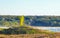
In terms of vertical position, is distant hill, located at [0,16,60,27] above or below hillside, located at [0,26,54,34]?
above

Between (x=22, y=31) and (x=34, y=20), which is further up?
(x=34, y=20)

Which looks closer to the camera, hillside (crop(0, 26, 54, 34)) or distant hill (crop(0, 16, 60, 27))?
hillside (crop(0, 26, 54, 34))

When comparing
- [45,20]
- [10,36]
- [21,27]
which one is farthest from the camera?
[45,20]

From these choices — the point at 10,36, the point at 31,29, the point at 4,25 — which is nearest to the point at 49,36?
the point at 31,29

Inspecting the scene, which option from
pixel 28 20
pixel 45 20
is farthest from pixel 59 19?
pixel 28 20

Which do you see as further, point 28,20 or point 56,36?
point 28,20

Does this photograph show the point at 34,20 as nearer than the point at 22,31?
No

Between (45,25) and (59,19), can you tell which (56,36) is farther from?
(59,19)

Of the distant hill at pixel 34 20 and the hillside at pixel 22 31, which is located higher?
the distant hill at pixel 34 20

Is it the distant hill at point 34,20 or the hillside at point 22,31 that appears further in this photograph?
the distant hill at point 34,20

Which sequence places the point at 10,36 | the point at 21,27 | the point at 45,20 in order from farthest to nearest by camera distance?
the point at 45,20
the point at 21,27
the point at 10,36
